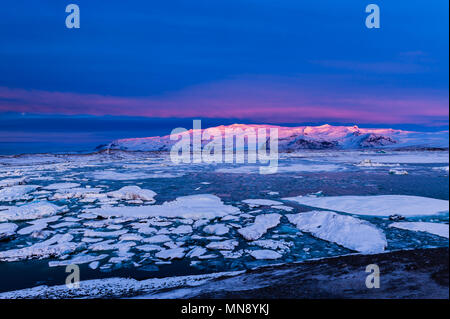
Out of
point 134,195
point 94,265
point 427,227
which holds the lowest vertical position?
point 94,265

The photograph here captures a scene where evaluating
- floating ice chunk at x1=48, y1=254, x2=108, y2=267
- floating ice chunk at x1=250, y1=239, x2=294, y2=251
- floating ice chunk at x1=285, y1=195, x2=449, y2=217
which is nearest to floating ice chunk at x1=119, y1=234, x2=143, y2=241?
floating ice chunk at x1=48, y1=254, x2=108, y2=267

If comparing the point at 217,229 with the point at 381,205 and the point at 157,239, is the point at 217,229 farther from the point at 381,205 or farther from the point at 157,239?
the point at 381,205

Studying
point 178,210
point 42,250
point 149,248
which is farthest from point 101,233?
point 178,210

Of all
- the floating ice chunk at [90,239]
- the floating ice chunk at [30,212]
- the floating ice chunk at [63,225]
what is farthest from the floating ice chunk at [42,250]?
the floating ice chunk at [30,212]

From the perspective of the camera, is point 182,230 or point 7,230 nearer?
point 7,230
